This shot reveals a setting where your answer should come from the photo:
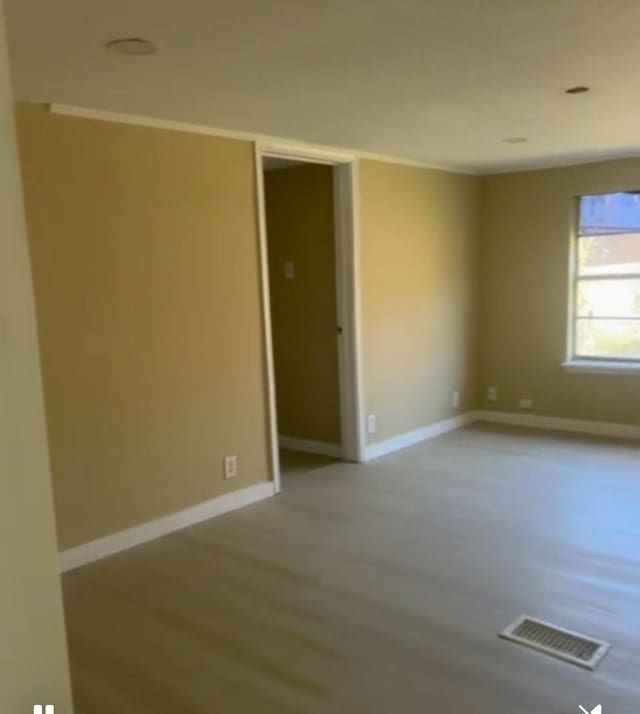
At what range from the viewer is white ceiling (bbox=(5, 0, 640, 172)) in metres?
2.09

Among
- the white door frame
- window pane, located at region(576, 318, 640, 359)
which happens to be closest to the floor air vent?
the white door frame

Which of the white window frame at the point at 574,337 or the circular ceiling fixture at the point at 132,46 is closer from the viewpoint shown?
the circular ceiling fixture at the point at 132,46

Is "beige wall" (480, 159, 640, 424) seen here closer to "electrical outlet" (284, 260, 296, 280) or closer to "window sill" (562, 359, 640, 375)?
"window sill" (562, 359, 640, 375)

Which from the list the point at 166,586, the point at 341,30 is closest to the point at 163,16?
the point at 341,30

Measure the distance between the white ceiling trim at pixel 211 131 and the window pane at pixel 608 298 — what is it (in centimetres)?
174

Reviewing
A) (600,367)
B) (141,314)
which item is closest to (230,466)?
(141,314)

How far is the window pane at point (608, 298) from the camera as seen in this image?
5.54 meters

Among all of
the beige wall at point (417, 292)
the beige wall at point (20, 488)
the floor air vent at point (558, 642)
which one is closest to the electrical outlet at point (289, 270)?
the beige wall at point (417, 292)

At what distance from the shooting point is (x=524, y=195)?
5898mm

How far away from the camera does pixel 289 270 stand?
17.8ft

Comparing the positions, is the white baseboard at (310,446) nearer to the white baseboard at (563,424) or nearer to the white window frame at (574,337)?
the white baseboard at (563,424)

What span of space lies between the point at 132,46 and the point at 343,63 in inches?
30.9

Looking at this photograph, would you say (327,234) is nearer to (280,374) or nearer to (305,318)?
(305,318)

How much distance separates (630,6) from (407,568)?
96.1 inches
